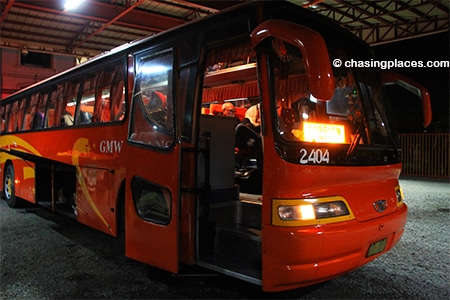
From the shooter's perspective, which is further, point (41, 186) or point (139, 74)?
point (41, 186)

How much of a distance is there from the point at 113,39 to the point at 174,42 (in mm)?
10651

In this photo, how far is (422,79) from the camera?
1962cm

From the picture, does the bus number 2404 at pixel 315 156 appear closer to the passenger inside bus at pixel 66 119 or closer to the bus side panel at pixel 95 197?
the bus side panel at pixel 95 197

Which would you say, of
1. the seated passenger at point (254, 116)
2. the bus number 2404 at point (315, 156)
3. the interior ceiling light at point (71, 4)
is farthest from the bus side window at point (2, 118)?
the bus number 2404 at point (315, 156)

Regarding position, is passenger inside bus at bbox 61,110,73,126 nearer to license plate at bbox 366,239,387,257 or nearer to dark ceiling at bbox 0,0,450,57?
dark ceiling at bbox 0,0,450,57

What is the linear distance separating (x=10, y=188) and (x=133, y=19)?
606 cm

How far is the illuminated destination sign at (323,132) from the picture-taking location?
3.42 meters

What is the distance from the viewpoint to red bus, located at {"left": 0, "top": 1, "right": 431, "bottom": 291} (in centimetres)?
314

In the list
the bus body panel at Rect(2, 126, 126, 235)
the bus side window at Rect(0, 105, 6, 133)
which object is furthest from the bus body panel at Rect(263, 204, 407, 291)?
the bus side window at Rect(0, 105, 6, 133)

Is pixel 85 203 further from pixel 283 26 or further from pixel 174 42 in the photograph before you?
pixel 283 26

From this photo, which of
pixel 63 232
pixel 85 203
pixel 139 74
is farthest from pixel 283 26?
pixel 63 232

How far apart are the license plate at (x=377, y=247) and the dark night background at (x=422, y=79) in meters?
16.1

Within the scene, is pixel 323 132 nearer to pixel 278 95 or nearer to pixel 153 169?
pixel 278 95

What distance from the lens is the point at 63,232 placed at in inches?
260
